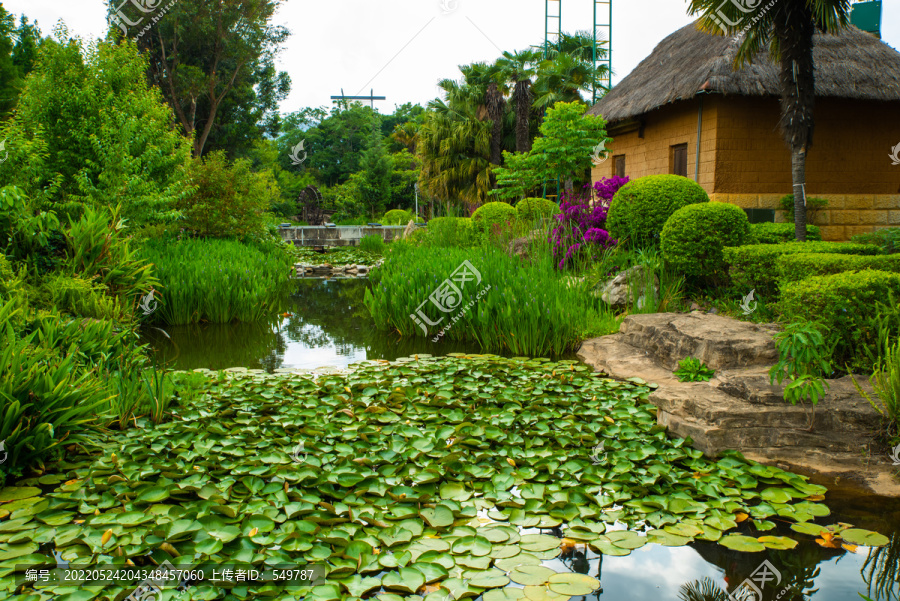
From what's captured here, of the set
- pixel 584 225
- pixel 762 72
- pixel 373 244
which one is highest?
pixel 762 72

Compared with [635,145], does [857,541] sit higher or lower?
lower

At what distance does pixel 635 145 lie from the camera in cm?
1302

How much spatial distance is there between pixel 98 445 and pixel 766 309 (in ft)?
17.8

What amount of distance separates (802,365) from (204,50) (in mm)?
21035

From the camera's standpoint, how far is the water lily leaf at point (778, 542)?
234 cm

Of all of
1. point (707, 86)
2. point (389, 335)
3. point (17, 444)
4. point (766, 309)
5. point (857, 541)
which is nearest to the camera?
point (857, 541)

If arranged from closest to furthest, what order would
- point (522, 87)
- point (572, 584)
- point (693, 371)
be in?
point (572, 584) < point (693, 371) < point (522, 87)

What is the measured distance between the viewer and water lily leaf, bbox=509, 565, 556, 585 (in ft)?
6.98

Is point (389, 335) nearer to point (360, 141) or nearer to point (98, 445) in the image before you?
point (98, 445)

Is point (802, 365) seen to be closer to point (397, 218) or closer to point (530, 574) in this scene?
point (530, 574)

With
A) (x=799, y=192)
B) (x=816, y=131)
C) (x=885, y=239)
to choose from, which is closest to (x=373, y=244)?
(x=816, y=131)

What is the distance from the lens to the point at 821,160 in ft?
33.5

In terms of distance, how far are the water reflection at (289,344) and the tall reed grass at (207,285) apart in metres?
0.17

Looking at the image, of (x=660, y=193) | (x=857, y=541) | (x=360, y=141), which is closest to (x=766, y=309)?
(x=660, y=193)
